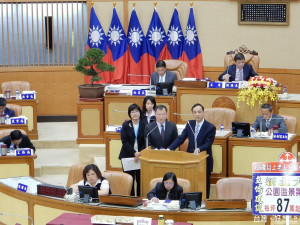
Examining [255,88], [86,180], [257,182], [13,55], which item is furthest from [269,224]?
[13,55]

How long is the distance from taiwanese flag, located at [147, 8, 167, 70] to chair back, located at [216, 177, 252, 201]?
6.48m

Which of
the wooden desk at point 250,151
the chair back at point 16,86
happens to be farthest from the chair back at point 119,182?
the chair back at point 16,86

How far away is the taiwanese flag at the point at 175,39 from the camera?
14250mm

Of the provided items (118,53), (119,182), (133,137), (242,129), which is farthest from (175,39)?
(119,182)

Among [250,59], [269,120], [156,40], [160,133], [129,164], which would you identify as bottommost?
[129,164]

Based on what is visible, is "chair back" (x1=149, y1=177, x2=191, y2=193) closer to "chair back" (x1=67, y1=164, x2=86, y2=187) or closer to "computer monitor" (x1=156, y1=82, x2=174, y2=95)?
"chair back" (x1=67, y1=164, x2=86, y2=187)

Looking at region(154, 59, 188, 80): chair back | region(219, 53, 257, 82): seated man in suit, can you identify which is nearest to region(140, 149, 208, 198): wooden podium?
region(219, 53, 257, 82): seated man in suit

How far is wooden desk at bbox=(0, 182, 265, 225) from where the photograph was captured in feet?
24.2

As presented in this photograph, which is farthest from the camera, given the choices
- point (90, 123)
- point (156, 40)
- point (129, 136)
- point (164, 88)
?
point (156, 40)

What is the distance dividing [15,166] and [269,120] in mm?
3405

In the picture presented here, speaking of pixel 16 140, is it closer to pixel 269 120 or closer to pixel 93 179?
pixel 93 179

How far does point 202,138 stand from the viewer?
31.8ft

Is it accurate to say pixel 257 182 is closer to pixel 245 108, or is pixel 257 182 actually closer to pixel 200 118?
pixel 200 118

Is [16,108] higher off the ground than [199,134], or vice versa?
[16,108]
